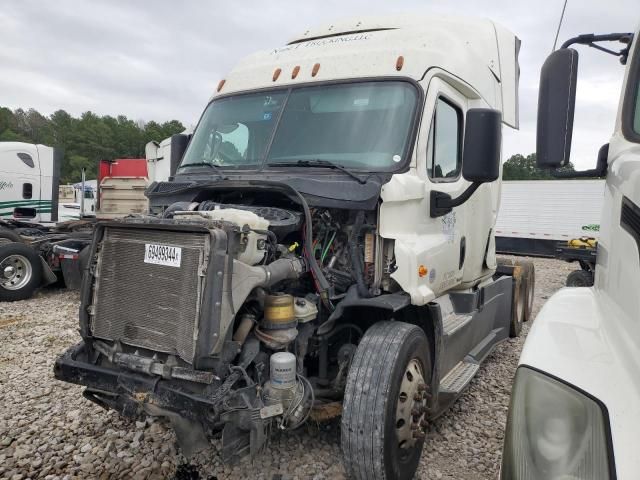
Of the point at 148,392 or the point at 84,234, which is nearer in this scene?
the point at 148,392

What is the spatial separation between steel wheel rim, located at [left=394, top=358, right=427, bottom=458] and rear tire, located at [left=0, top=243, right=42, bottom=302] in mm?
7828

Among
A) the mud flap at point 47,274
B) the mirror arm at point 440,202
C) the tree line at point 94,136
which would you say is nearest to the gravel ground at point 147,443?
the mirror arm at point 440,202

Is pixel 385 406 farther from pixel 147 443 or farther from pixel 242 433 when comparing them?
pixel 147 443

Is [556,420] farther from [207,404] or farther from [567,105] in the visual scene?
[207,404]

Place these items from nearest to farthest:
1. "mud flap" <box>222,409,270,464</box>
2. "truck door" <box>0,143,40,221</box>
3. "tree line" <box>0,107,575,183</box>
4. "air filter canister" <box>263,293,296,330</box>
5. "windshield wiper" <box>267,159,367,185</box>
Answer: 1. "mud flap" <box>222,409,270,464</box>
2. "air filter canister" <box>263,293,296,330</box>
3. "windshield wiper" <box>267,159,367,185</box>
4. "truck door" <box>0,143,40,221</box>
5. "tree line" <box>0,107,575,183</box>

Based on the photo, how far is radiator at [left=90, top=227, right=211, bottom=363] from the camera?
2656 millimetres

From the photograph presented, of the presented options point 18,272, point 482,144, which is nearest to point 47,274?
point 18,272

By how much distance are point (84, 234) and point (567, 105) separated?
9.16m

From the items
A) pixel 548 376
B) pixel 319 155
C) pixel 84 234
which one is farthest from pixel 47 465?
pixel 84 234

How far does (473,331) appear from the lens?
182 inches

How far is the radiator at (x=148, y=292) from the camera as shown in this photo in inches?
105

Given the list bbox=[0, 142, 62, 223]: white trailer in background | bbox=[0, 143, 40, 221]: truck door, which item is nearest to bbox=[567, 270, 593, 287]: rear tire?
bbox=[0, 142, 62, 223]: white trailer in background

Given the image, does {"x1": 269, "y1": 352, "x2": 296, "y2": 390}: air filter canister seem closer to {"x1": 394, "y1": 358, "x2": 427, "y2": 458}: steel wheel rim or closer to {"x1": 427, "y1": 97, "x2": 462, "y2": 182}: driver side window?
{"x1": 394, "y1": 358, "x2": 427, "y2": 458}: steel wheel rim

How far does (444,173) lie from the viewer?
155 inches
